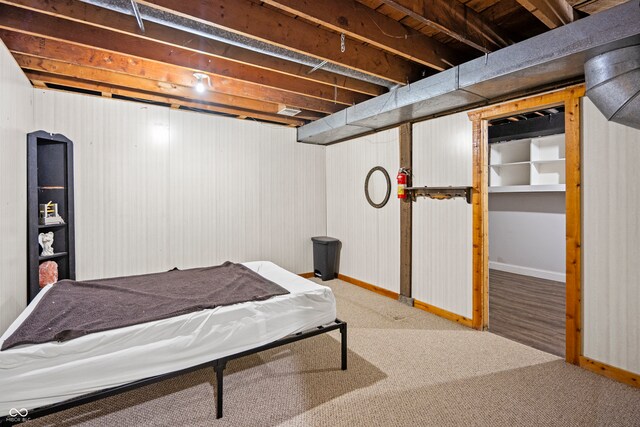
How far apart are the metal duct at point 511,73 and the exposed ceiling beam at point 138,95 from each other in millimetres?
1241

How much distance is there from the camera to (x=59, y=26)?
8.17ft

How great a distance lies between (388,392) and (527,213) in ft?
15.7

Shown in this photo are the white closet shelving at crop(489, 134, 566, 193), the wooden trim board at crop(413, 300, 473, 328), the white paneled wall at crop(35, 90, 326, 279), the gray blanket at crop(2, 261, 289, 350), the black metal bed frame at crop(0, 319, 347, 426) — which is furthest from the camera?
A: the white closet shelving at crop(489, 134, 566, 193)

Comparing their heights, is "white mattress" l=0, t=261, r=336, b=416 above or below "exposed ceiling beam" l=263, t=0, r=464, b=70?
below

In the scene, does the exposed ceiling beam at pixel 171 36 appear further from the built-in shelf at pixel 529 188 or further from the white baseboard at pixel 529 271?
the white baseboard at pixel 529 271

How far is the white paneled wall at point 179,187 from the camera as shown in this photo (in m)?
3.75

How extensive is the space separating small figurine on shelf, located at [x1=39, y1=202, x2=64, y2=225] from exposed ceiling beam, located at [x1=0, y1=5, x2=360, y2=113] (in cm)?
172

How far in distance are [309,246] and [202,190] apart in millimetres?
2034

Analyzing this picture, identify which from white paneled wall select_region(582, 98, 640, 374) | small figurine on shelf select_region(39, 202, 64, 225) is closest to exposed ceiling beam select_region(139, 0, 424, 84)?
white paneled wall select_region(582, 98, 640, 374)

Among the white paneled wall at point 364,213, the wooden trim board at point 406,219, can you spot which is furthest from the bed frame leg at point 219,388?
the white paneled wall at point 364,213

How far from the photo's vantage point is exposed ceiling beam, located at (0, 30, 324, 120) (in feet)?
8.73

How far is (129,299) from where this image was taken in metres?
2.44

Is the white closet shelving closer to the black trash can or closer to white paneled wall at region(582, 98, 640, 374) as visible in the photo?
white paneled wall at region(582, 98, 640, 374)

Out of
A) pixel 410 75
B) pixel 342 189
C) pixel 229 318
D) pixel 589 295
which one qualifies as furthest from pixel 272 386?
pixel 342 189
